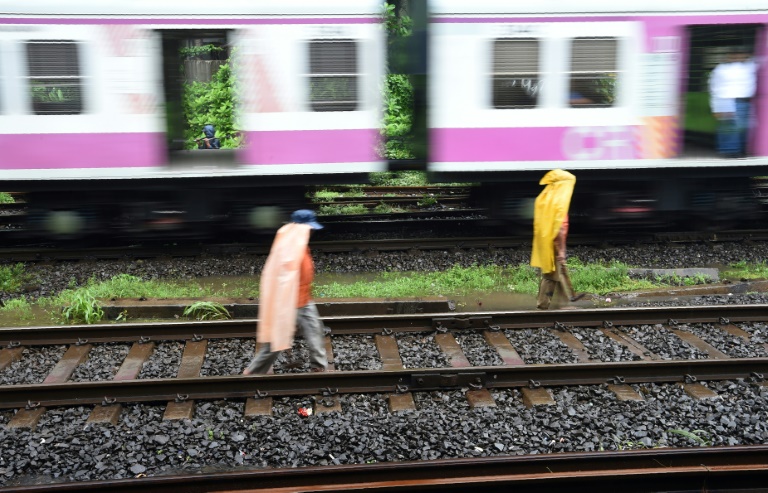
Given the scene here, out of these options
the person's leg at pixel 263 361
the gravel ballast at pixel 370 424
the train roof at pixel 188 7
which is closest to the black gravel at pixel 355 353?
the gravel ballast at pixel 370 424

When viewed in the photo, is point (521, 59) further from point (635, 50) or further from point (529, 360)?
point (529, 360)

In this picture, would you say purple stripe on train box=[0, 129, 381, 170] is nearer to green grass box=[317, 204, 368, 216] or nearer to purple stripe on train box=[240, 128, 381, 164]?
purple stripe on train box=[240, 128, 381, 164]

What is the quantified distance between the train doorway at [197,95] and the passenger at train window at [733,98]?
617 cm

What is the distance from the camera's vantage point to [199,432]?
517 cm

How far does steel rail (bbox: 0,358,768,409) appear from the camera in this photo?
5.65 m

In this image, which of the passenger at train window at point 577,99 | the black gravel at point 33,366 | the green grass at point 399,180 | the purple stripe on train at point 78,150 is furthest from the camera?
the green grass at point 399,180

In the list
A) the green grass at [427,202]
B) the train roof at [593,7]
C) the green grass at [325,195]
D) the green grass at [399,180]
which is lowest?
the green grass at [427,202]

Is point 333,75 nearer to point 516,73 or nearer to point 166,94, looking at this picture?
point 166,94

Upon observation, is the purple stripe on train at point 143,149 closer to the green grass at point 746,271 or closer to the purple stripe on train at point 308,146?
the purple stripe on train at point 308,146

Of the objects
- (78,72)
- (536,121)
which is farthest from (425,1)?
(78,72)

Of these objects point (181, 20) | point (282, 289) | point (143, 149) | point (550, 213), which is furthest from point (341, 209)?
point (282, 289)

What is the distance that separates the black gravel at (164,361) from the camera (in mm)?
6215

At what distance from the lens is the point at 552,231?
741cm

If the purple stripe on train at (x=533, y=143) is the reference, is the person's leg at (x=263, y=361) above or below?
below
